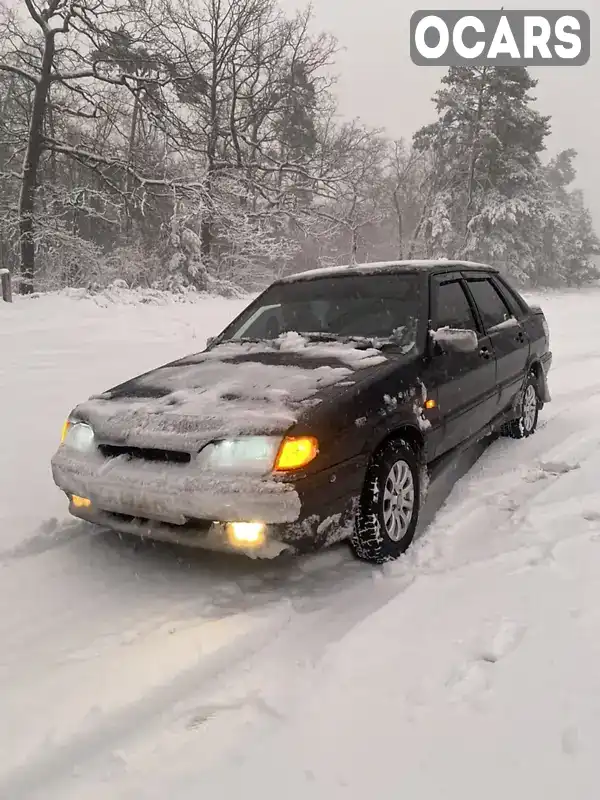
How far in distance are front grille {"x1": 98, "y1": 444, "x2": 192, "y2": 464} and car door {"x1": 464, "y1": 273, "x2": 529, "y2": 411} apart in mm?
2822

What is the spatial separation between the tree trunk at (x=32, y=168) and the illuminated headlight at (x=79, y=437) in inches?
579

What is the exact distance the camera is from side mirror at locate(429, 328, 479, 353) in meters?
3.77

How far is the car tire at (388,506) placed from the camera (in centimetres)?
308

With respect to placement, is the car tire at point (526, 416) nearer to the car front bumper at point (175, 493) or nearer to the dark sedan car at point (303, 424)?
the dark sedan car at point (303, 424)

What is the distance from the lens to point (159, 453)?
2.92 meters

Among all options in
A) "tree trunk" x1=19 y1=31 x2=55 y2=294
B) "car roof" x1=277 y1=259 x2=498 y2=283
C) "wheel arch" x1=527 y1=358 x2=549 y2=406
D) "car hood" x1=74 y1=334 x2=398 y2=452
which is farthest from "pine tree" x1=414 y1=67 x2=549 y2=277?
"car hood" x1=74 y1=334 x2=398 y2=452

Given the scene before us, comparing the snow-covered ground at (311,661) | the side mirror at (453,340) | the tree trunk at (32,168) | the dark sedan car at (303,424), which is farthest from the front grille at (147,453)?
the tree trunk at (32,168)

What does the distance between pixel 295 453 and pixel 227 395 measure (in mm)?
592

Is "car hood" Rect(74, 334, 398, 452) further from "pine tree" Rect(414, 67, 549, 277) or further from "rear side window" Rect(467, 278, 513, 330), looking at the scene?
"pine tree" Rect(414, 67, 549, 277)

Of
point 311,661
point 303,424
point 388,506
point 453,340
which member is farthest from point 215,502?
point 453,340

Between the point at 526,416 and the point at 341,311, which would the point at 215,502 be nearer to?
the point at 341,311

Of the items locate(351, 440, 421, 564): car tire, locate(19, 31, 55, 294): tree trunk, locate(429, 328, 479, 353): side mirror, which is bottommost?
locate(351, 440, 421, 564): car tire

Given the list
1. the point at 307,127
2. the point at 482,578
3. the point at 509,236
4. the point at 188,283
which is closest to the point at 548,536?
the point at 482,578

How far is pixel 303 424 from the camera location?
2777 mm
